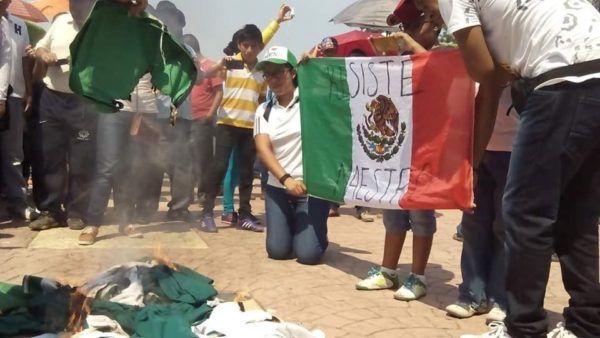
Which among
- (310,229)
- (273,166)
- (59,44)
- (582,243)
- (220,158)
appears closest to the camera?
(582,243)

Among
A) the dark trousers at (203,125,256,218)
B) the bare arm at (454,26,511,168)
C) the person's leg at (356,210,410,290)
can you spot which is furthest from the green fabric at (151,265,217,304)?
the dark trousers at (203,125,256,218)

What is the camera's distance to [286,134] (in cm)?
521

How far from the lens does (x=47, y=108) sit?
5.96 metres

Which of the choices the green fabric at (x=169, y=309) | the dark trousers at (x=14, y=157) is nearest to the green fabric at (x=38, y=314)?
the green fabric at (x=169, y=309)

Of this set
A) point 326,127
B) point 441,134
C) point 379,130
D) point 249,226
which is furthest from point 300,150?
point 249,226

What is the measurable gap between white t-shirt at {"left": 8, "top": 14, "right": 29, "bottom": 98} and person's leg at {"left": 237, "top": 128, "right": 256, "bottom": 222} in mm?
2118

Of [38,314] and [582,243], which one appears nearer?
[582,243]

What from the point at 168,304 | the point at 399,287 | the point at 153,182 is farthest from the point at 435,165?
the point at 153,182

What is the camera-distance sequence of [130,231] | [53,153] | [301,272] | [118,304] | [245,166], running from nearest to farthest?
1. [118,304]
2. [301,272]
3. [130,231]
4. [53,153]
5. [245,166]

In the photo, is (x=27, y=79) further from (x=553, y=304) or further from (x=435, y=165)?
(x=553, y=304)

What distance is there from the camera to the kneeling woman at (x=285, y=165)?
5121 mm

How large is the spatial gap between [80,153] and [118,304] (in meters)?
2.83

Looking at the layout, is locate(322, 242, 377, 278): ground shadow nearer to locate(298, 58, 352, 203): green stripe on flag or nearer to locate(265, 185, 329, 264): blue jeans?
locate(265, 185, 329, 264): blue jeans

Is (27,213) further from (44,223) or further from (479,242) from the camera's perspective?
(479,242)
